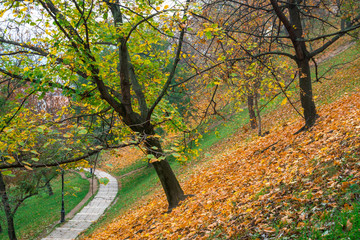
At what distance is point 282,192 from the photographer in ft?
15.4

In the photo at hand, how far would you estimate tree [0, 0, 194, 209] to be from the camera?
5.09 metres

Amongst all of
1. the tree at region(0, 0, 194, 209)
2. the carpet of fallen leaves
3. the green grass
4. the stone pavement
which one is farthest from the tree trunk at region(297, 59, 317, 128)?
the green grass

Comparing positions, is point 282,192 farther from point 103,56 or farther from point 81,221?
point 81,221

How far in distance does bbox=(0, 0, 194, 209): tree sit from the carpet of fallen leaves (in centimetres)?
161

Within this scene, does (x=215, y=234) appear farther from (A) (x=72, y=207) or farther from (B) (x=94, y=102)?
(A) (x=72, y=207)

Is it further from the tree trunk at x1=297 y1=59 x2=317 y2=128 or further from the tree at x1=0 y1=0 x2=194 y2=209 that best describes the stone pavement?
the tree trunk at x1=297 y1=59 x2=317 y2=128

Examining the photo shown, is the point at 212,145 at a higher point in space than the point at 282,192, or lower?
lower

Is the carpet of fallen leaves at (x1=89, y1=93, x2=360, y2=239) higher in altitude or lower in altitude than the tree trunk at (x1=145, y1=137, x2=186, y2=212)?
lower

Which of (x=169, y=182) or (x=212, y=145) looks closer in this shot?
(x=169, y=182)

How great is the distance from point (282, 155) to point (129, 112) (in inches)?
167

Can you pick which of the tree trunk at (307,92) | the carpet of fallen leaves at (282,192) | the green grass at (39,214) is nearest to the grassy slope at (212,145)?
the green grass at (39,214)

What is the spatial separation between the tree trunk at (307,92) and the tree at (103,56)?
3.56m

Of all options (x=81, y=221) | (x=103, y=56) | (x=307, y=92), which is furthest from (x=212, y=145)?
(x=103, y=56)

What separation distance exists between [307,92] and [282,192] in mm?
4005
